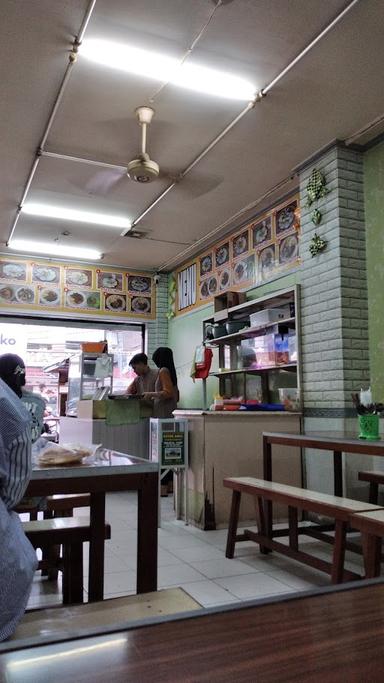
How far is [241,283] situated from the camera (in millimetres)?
6891

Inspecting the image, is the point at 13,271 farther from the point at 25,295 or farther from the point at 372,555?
the point at 372,555

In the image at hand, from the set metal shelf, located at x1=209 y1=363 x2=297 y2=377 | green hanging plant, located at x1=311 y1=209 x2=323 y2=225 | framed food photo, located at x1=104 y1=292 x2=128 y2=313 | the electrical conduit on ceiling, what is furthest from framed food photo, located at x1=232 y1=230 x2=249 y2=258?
the electrical conduit on ceiling

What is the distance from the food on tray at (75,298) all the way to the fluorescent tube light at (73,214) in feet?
6.43

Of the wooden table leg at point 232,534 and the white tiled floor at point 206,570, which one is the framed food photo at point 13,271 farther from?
the wooden table leg at point 232,534

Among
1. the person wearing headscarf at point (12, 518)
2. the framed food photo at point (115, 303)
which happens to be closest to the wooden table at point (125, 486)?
the person wearing headscarf at point (12, 518)

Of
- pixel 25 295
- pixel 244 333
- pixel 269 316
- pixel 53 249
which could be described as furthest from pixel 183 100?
pixel 25 295

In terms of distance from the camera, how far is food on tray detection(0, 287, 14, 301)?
26.3 feet

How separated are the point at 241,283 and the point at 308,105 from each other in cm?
291

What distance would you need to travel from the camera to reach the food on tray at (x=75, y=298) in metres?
8.43

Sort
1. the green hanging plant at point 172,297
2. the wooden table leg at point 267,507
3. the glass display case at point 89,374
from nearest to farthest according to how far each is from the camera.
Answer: the wooden table leg at point 267,507 < the glass display case at point 89,374 < the green hanging plant at point 172,297

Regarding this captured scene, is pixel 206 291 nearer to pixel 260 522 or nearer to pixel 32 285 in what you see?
pixel 32 285

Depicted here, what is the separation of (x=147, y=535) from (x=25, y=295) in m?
6.83

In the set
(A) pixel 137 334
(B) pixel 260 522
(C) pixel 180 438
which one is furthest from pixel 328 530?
(A) pixel 137 334

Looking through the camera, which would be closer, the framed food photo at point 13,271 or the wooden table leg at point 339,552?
the wooden table leg at point 339,552
